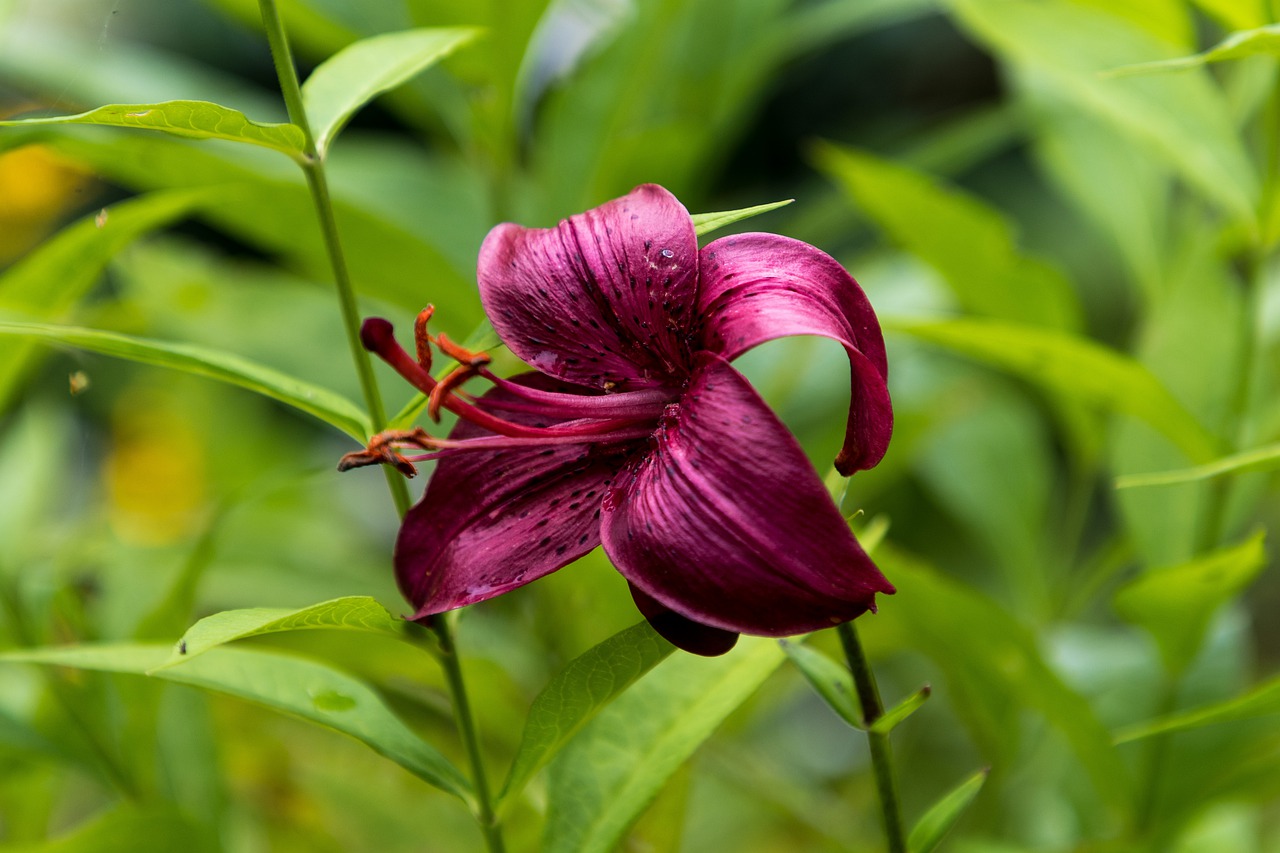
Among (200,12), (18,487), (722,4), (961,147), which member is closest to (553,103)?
(722,4)

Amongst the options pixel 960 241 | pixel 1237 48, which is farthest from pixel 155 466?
pixel 1237 48

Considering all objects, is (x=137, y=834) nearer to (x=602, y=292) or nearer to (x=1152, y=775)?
(x=602, y=292)

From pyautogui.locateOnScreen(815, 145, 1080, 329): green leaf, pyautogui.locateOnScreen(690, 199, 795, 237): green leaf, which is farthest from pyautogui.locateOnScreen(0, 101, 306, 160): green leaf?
pyautogui.locateOnScreen(815, 145, 1080, 329): green leaf

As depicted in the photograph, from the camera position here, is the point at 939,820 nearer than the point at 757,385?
Yes

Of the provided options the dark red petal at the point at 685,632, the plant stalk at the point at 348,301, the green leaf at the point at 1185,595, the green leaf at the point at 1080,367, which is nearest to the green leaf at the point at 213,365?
the plant stalk at the point at 348,301

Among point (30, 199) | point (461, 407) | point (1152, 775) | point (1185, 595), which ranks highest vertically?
point (30, 199)

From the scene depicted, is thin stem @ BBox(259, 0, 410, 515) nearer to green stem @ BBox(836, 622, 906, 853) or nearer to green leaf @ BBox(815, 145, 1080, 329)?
green stem @ BBox(836, 622, 906, 853)

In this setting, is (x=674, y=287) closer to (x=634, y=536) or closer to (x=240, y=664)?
(x=634, y=536)
